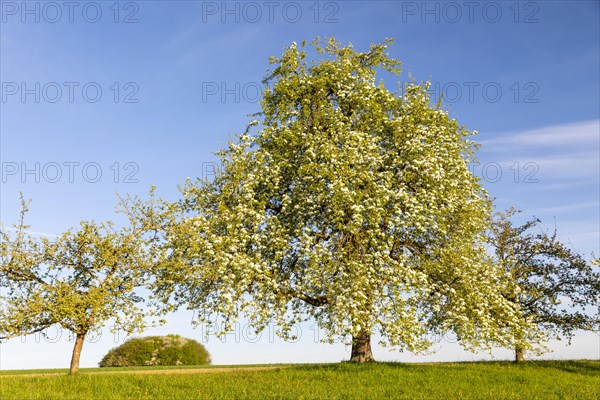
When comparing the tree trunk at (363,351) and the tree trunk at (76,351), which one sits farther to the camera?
the tree trunk at (363,351)

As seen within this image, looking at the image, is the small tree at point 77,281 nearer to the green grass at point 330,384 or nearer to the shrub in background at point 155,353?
the green grass at point 330,384

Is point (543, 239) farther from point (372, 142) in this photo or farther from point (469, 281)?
point (372, 142)

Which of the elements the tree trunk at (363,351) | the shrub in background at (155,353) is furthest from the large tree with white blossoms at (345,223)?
the shrub in background at (155,353)

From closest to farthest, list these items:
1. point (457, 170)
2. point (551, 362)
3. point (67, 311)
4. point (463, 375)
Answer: point (67, 311) → point (463, 375) → point (457, 170) → point (551, 362)

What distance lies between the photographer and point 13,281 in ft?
83.7

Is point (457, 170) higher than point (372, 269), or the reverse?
point (457, 170)

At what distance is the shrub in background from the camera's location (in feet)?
148

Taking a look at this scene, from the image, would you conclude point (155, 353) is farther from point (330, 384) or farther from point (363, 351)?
point (330, 384)

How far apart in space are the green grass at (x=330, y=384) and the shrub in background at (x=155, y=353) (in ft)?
59.1

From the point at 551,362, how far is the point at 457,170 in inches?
581

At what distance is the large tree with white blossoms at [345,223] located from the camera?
27.0 m

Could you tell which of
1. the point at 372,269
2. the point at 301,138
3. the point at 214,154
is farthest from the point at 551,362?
the point at 214,154

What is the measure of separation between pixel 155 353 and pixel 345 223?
23218mm

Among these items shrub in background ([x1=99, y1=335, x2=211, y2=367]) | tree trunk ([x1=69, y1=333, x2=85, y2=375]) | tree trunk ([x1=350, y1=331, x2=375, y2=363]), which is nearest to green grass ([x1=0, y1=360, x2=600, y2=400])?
tree trunk ([x1=69, y1=333, x2=85, y2=375])
